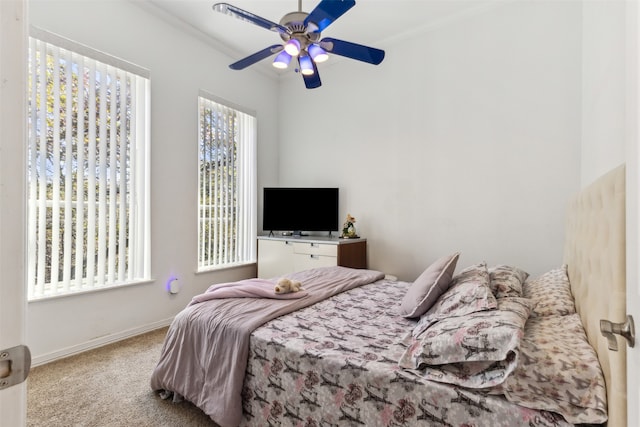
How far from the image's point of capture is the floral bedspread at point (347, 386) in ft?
3.63

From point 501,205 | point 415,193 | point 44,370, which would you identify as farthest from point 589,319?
point 44,370

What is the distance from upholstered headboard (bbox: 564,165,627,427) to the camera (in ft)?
2.91

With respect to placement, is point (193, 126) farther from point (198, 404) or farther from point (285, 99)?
point (198, 404)

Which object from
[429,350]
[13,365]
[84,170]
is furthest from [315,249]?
[13,365]

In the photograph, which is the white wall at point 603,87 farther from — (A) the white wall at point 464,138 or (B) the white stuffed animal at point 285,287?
(B) the white stuffed animal at point 285,287

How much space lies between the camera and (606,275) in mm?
1084

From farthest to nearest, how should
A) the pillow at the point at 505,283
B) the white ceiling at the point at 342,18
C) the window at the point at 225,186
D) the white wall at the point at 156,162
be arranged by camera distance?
the window at the point at 225,186
the white ceiling at the point at 342,18
the white wall at the point at 156,162
the pillow at the point at 505,283

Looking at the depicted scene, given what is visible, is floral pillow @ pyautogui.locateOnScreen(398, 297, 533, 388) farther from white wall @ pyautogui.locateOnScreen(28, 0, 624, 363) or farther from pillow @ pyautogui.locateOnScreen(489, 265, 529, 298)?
white wall @ pyautogui.locateOnScreen(28, 0, 624, 363)

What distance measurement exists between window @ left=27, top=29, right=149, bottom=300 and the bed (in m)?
1.36

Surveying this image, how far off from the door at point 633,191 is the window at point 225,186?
141 inches

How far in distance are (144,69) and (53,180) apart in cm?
133

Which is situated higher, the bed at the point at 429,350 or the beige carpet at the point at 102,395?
the bed at the point at 429,350

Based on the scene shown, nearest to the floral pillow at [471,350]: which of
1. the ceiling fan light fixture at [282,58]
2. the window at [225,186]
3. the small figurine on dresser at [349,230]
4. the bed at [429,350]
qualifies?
the bed at [429,350]

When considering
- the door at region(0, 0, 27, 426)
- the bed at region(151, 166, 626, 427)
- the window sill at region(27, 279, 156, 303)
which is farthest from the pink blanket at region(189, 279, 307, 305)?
the door at region(0, 0, 27, 426)
